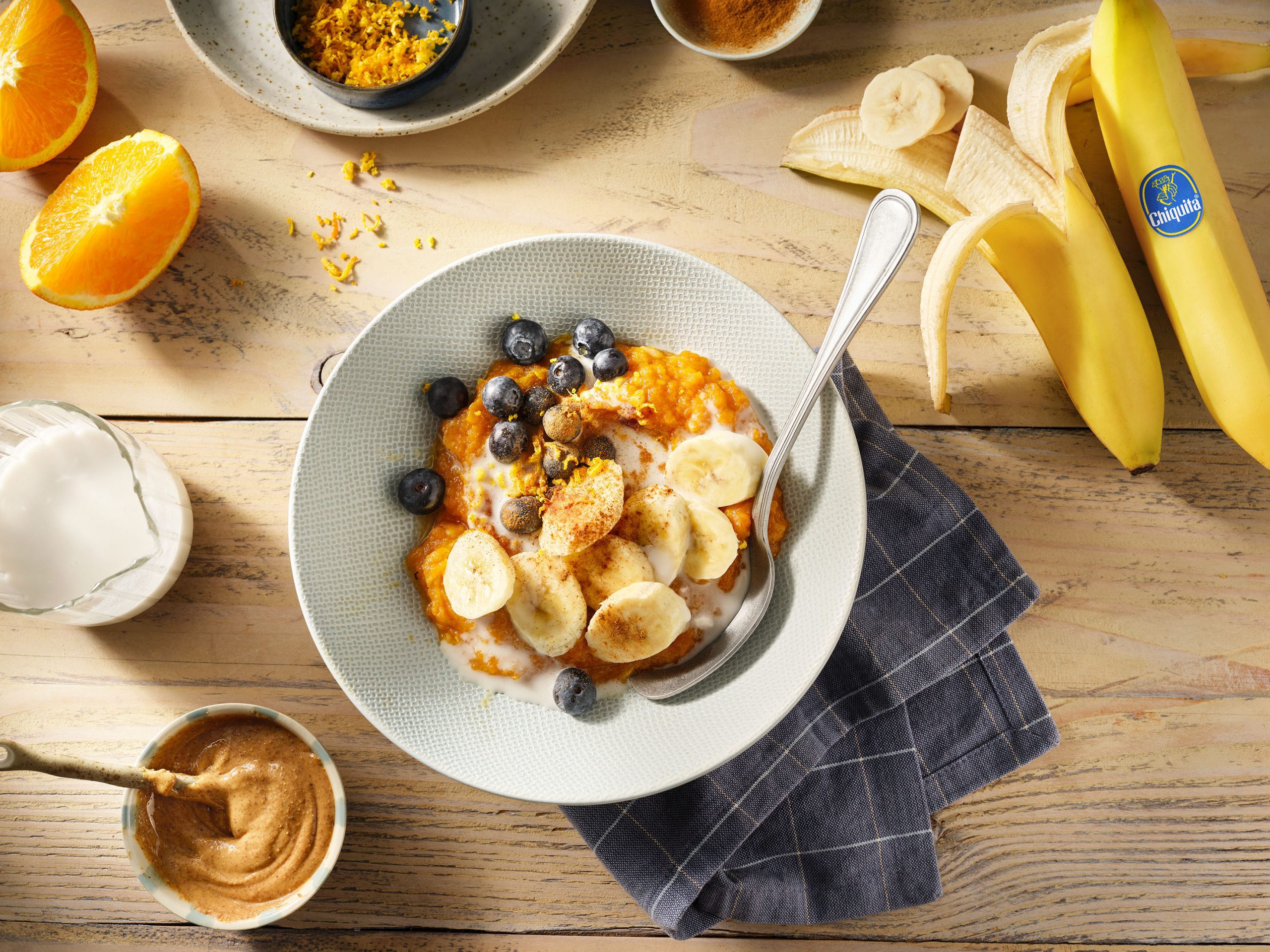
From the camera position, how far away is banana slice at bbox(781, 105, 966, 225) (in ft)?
5.39

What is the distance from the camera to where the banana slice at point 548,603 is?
1.41 metres

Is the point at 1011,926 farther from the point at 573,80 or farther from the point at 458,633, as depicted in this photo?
the point at 573,80

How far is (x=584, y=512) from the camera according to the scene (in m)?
1.38

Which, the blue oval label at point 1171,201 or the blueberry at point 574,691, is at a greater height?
the blue oval label at point 1171,201

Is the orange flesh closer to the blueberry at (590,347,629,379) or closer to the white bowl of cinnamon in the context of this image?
the blueberry at (590,347,629,379)

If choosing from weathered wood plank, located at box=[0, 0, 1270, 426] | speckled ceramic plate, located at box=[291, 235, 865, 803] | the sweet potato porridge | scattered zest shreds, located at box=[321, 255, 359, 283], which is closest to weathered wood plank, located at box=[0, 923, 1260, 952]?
speckled ceramic plate, located at box=[291, 235, 865, 803]

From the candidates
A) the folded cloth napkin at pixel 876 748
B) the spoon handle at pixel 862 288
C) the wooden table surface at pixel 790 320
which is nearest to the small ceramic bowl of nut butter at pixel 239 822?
the wooden table surface at pixel 790 320

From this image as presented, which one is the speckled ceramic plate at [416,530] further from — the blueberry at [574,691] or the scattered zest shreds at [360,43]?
the scattered zest shreds at [360,43]

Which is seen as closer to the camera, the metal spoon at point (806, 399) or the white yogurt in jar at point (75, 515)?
the metal spoon at point (806, 399)

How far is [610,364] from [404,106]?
2.38 ft

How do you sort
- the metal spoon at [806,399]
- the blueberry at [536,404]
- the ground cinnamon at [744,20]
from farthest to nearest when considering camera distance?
1. the ground cinnamon at [744,20]
2. the blueberry at [536,404]
3. the metal spoon at [806,399]

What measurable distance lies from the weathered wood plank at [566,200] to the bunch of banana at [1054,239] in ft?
0.32

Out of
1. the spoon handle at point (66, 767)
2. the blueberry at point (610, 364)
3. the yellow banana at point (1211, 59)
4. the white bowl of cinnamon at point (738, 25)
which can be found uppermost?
the yellow banana at point (1211, 59)

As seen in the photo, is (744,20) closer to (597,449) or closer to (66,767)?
(597,449)
